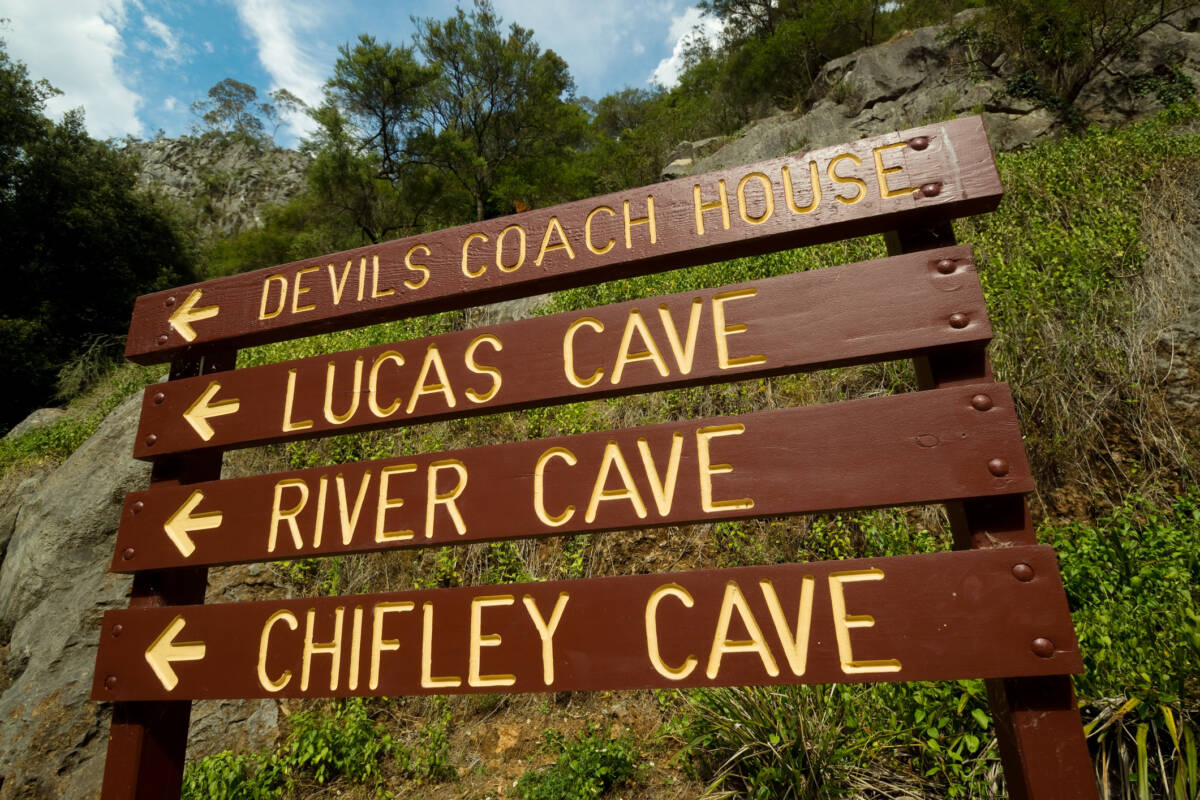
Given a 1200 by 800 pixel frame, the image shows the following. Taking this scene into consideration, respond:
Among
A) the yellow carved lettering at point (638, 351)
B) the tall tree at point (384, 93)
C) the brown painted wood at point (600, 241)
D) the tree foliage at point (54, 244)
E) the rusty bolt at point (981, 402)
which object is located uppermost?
the tall tree at point (384, 93)

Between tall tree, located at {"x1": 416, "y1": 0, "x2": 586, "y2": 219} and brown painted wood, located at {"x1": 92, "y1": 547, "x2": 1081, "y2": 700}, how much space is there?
18.8 meters

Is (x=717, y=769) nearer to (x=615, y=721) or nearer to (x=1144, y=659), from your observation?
(x=615, y=721)

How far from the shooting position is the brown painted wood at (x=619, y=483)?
4.64ft

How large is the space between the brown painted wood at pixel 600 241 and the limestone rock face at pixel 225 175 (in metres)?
37.2

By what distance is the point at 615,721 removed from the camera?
3252 mm

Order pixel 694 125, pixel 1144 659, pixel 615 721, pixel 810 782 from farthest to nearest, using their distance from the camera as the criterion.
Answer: pixel 694 125
pixel 615 721
pixel 810 782
pixel 1144 659

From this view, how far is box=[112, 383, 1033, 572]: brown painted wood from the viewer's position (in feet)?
4.64

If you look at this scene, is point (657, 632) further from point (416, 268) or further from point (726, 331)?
point (416, 268)

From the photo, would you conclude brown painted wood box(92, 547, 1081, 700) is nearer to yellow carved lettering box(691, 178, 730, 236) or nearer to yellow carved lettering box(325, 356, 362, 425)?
yellow carved lettering box(325, 356, 362, 425)

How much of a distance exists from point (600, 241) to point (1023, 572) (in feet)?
4.59

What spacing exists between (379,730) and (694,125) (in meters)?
23.3

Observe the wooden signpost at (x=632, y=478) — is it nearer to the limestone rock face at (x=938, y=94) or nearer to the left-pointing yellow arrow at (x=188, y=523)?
the left-pointing yellow arrow at (x=188, y=523)

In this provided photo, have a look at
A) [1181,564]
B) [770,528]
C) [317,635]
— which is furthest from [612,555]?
[1181,564]

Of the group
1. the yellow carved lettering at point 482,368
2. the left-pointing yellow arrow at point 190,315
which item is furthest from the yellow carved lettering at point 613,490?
the left-pointing yellow arrow at point 190,315
